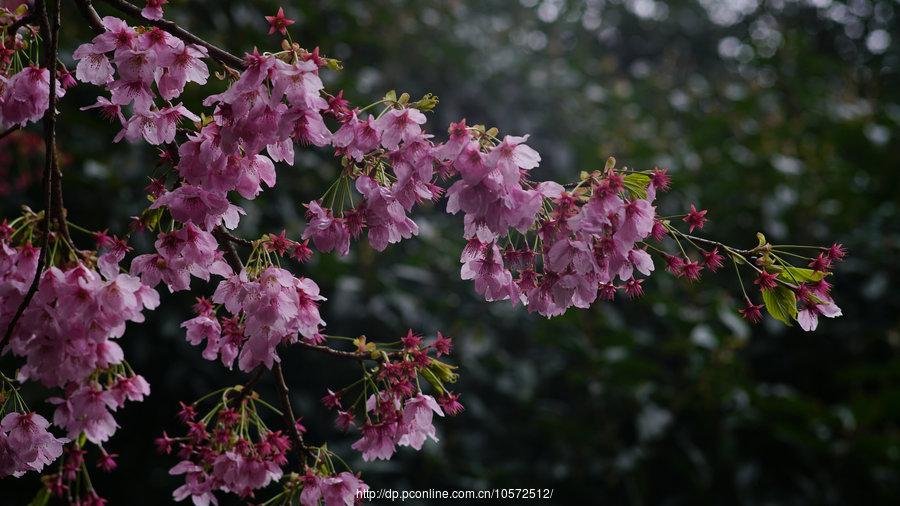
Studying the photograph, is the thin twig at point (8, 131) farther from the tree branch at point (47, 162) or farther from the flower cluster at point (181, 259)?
the flower cluster at point (181, 259)

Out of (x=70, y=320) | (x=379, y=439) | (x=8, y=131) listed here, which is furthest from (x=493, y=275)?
(x=8, y=131)

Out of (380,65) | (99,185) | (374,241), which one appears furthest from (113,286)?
(380,65)

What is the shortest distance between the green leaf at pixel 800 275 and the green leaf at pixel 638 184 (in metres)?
0.20

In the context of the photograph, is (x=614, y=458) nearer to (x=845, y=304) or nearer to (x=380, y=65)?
(x=845, y=304)

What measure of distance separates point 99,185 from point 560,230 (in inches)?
67.8

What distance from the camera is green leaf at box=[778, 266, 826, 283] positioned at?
89 centimetres

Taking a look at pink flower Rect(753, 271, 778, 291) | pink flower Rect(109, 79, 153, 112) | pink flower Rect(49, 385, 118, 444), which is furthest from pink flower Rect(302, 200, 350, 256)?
pink flower Rect(753, 271, 778, 291)

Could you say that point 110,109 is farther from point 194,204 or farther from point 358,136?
point 358,136

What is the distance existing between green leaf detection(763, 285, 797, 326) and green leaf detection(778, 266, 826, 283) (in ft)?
0.05

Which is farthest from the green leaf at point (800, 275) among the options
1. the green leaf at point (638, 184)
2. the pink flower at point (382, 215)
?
the pink flower at point (382, 215)

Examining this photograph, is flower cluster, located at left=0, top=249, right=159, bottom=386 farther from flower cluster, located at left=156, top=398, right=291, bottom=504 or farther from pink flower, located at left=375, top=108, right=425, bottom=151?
pink flower, located at left=375, top=108, right=425, bottom=151

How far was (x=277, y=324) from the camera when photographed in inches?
34.5

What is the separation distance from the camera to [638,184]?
84 cm

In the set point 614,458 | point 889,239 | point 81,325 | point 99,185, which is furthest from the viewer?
point 889,239
